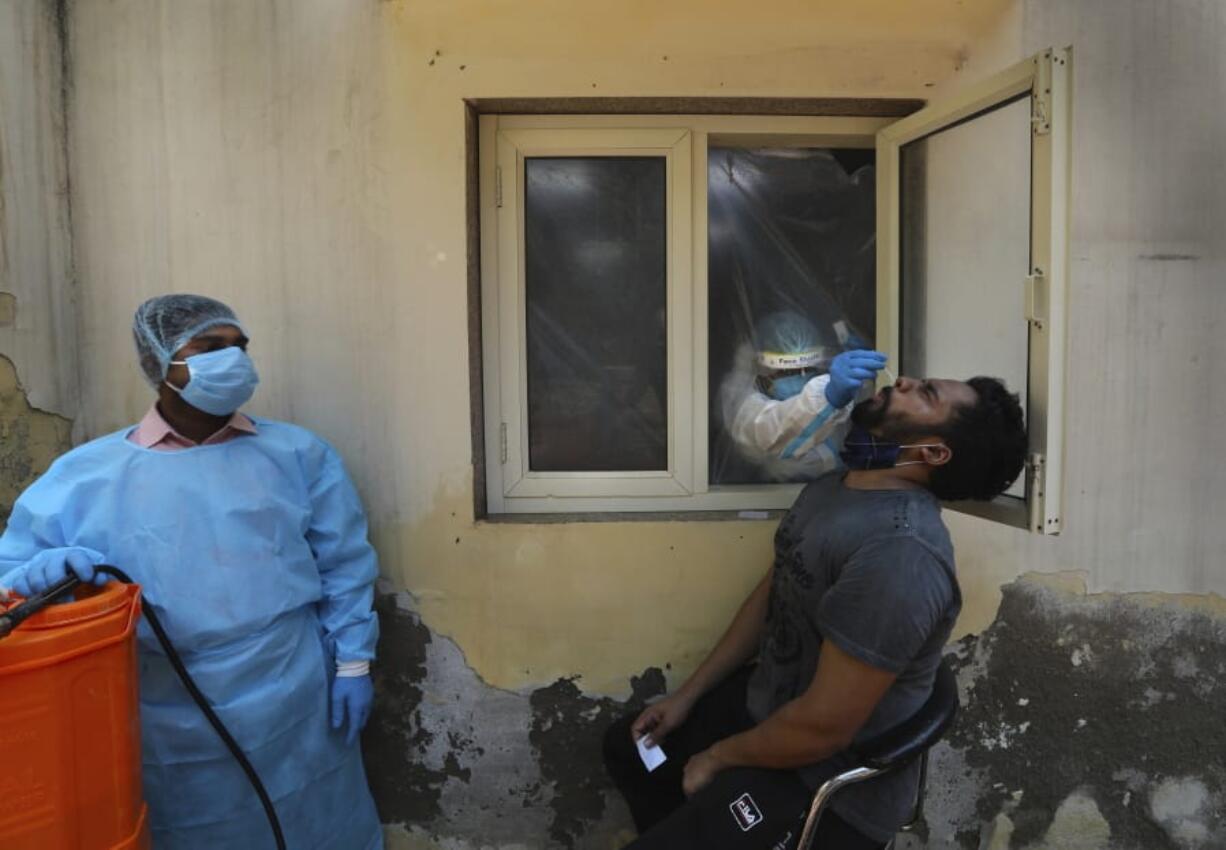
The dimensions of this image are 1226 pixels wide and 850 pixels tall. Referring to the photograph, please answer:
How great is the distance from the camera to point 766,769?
1.64 metres

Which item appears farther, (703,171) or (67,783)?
(703,171)

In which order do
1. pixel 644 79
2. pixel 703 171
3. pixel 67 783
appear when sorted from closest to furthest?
pixel 67 783 < pixel 644 79 < pixel 703 171

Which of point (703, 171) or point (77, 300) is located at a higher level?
point (703, 171)

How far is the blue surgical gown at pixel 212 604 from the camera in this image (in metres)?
1.78

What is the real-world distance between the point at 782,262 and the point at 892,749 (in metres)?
1.51

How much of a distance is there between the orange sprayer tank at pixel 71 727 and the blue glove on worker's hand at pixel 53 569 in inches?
2.4

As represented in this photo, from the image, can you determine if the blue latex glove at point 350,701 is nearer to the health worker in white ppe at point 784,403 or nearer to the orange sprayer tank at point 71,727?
the orange sprayer tank at point 71,727

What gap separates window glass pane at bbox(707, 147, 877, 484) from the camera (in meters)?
2.51

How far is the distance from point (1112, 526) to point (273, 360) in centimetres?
255

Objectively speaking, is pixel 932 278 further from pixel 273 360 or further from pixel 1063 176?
pixel 273 360

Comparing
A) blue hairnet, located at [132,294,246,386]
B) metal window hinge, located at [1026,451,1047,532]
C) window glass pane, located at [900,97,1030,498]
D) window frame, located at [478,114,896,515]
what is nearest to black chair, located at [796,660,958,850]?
metal window hinge, located at [1026,451,1047,532]

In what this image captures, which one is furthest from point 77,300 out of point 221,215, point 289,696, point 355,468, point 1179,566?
point 1179,566

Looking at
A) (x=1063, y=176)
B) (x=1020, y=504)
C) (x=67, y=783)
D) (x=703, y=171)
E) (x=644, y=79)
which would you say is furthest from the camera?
(x=703, y=171)

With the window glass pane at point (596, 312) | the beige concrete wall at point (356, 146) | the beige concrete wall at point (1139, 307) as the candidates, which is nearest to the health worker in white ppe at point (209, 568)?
the beige concrete wall at point (356, 146)
